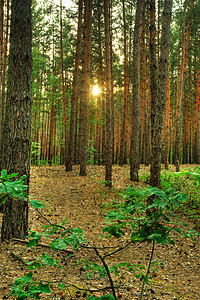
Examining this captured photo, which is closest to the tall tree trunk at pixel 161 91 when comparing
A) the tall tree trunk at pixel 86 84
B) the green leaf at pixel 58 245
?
the green leaf at pixel 58 245

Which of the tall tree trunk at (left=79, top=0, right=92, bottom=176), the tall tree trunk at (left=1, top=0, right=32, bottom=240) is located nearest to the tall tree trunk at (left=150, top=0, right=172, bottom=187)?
the tall tree trunk at (left=1, top=0, right=32, bottom=240)

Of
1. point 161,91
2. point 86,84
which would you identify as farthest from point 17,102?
point 86,84

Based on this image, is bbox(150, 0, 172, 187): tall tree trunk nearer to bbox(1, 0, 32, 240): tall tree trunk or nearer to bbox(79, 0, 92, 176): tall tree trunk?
bbox(1, 0, 32, 240): tall tree trunk

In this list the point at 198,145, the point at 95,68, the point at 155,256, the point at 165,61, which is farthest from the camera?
the point at 95,68

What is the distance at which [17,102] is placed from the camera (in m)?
4.39

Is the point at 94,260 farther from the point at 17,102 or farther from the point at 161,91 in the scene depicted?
the point at 161,91

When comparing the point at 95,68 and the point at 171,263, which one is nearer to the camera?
the point at 171,263

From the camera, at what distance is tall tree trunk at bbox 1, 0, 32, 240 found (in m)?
4.38

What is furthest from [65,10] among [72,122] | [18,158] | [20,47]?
[18,158]

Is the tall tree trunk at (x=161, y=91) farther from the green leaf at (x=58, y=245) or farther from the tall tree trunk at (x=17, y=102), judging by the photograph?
the green leaf at (x=58, y=245)

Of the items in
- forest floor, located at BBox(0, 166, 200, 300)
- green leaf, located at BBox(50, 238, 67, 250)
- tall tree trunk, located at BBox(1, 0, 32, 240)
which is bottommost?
forest floor, located at BBox(0, 166, 200, 300)

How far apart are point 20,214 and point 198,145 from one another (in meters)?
19.6

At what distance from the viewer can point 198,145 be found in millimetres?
20328

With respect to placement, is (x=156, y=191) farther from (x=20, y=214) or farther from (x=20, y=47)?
(x=20, y=47)
